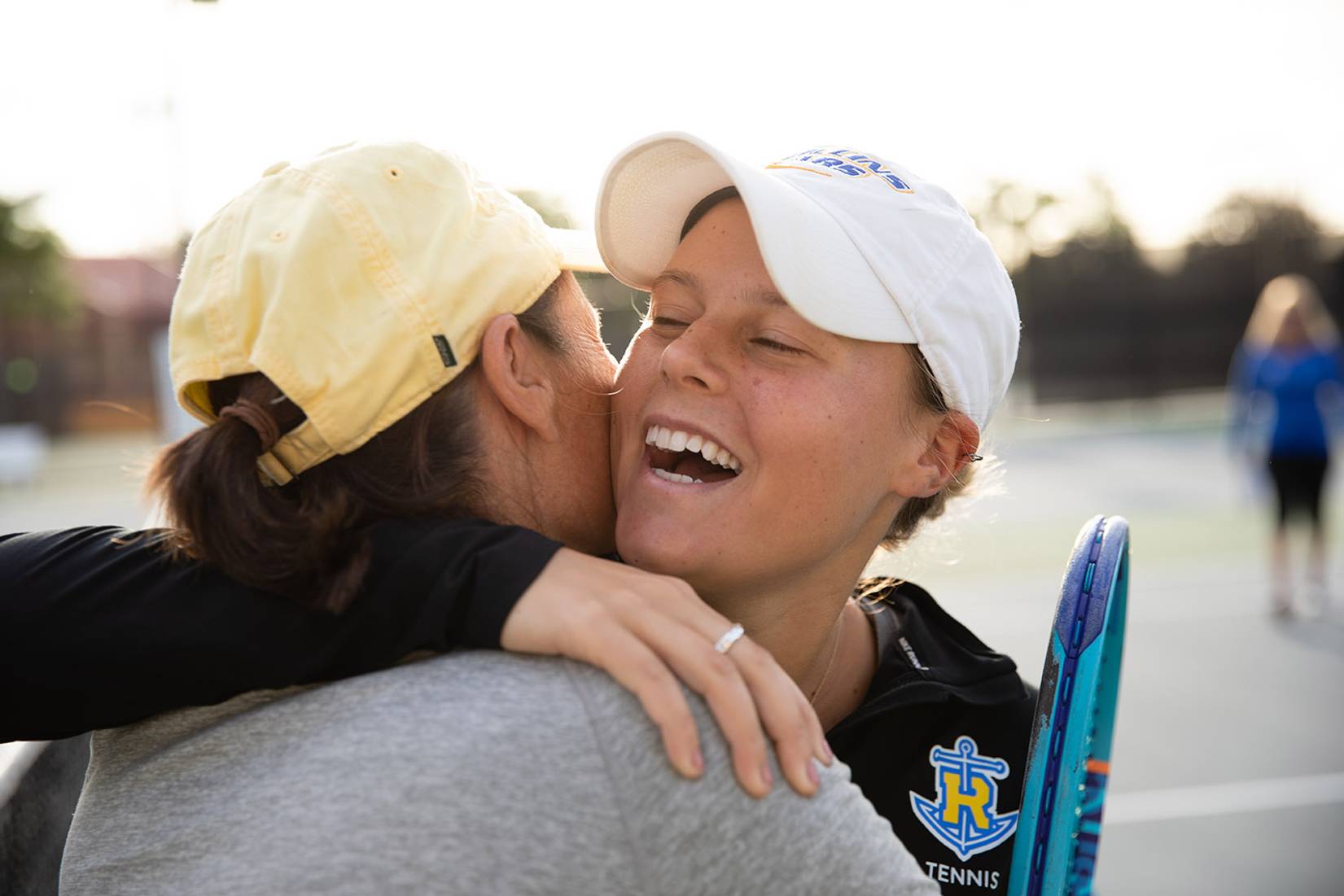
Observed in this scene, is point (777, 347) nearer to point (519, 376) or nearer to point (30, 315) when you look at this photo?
point (519, 376)

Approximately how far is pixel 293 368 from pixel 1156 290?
33.3 meters

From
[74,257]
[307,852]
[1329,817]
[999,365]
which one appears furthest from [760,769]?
[74,257]

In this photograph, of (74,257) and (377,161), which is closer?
(377,161)

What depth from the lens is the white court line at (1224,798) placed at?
579cm

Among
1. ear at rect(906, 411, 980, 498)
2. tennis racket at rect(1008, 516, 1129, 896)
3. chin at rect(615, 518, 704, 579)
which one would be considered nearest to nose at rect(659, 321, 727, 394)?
chin at rect(615, 518, 704, 579)

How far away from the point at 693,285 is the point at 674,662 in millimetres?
944

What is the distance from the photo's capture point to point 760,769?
4.29 ft

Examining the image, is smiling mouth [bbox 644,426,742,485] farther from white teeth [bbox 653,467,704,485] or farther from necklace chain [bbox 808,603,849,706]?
necklace chain [bbox 808,603,849,706]

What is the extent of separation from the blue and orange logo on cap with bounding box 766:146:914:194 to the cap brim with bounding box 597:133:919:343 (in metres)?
0.13

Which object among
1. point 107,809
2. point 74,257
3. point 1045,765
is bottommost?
point 74,257

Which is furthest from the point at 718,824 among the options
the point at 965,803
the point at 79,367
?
the point at 79,367

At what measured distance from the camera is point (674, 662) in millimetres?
1357

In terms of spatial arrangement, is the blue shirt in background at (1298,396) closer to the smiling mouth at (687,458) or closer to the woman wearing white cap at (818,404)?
the woman wearing white cap at (818,404)

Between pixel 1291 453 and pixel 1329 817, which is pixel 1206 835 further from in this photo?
pixel 1291 453
